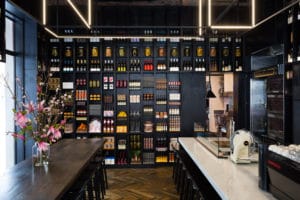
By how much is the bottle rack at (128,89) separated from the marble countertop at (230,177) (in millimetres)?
3626

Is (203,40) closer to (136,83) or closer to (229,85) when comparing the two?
(136,83)

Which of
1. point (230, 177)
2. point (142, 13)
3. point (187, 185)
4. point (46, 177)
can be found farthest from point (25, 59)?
point (230, 177)

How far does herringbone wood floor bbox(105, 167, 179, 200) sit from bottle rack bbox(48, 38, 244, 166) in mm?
490

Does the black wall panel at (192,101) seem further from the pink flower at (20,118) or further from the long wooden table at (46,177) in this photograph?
the pink flower at (20,118)

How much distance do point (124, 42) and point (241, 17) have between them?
10.3ft

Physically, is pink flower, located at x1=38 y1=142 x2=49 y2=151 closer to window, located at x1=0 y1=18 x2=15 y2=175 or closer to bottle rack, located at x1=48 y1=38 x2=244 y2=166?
window, located at x1=0 y1=18 x2=15 y2=175

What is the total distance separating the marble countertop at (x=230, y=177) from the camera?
2.37 meters

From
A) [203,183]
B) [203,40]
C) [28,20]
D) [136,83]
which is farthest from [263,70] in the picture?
[28,20]

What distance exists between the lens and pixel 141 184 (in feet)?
20.5

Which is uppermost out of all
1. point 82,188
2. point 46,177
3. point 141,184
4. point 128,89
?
point 128,89

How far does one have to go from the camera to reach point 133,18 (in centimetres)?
791

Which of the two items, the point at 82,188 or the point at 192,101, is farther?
the point at 192,101

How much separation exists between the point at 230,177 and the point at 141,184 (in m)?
3.61

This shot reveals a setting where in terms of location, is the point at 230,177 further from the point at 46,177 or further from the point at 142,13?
the point at 142,13
